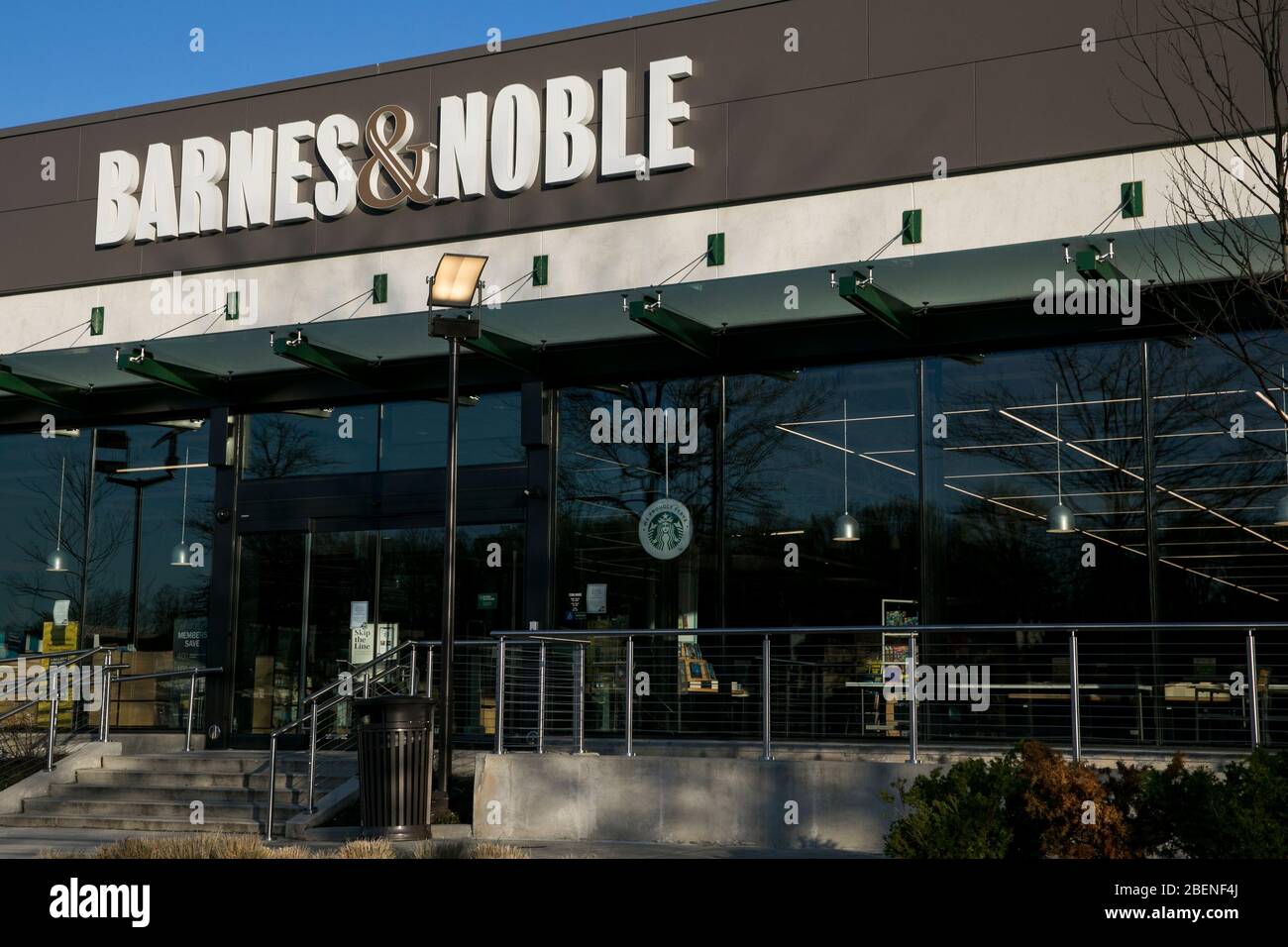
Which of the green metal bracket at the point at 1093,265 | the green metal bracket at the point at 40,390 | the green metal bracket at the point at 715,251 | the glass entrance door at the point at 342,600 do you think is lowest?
the glass entrance door at the point at 342,600

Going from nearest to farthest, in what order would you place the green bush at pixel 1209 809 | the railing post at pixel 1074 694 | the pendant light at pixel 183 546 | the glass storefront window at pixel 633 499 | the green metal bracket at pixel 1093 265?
the green bush at pixel 1209 809 → the railing post at pixel 1074 694 → the green metal bracket at pixel 1093 265 → the glass storefront window at pixel 633 499 → the pendant light at pixel 183 546

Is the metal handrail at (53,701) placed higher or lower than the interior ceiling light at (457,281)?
lower

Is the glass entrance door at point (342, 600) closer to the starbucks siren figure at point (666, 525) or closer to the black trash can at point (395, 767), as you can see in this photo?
the starbucks siren figure at point (666, 525)

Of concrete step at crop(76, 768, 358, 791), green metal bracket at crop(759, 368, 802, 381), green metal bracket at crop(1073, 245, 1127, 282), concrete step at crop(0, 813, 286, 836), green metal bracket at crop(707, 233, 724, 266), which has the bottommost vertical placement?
concrete step at crop(0, 813, 286, 836)

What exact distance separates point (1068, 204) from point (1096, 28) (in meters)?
1.67

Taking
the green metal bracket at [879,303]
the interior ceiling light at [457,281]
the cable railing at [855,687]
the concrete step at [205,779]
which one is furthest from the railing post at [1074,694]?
the concrete step at [205,779]

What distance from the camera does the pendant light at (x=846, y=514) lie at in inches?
584

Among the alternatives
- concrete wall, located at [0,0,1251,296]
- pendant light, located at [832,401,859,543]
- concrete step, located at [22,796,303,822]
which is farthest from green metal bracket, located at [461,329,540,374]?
concrete step, located at [22,796,303,822]

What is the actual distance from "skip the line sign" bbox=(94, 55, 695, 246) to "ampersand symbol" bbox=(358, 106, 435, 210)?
0.01m

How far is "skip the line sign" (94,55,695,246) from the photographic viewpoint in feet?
51.8

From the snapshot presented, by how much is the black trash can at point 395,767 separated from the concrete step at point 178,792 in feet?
6.05

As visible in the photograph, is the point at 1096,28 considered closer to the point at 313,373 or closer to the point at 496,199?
the point at 496,199

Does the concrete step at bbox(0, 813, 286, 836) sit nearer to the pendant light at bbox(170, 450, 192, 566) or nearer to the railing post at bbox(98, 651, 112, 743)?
the railing post at bbox(98, 651, 112, 743)
